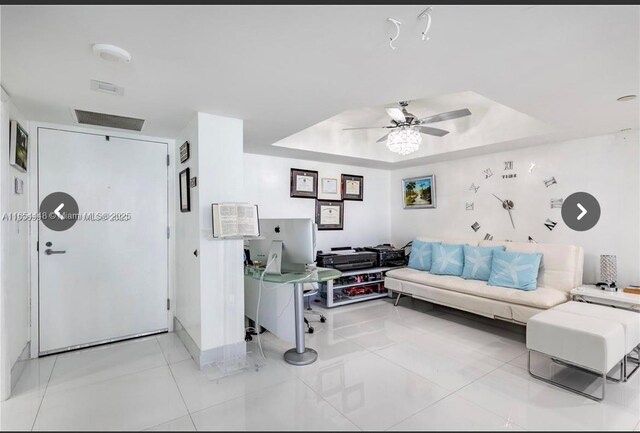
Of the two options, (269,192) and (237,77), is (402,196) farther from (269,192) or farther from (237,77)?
(237,77)

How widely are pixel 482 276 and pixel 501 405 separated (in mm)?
1976

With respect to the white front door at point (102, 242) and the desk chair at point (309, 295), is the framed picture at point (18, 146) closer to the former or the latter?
the white front door at point (102, 242)

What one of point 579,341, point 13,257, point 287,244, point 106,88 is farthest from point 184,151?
point 579,341

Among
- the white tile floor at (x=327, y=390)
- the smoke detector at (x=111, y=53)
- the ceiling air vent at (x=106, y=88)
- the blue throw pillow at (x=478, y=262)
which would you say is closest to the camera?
the smoke detector at (x=111, y=53)

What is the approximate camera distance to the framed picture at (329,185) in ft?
15.3

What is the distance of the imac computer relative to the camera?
2555 mm

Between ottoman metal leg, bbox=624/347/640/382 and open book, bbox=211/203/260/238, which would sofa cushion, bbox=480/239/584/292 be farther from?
open book, bbox=211/203/260/238

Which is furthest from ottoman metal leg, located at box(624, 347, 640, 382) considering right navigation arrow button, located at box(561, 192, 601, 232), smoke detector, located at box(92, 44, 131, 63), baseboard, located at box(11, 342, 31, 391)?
baseboard, located at box(11, 342, 31, 391)

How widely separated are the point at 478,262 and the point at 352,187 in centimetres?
217

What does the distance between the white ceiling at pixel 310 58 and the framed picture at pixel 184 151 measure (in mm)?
329

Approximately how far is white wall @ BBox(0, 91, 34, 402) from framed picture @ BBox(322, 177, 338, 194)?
3.31 metres

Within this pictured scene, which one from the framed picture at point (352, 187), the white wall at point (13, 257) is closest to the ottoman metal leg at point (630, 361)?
the framed picture at point (352, 187)

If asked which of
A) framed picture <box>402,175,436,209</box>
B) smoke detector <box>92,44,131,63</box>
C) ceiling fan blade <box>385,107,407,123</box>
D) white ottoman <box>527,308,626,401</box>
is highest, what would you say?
ceiling fan blade <box>385,107,407,123</box>

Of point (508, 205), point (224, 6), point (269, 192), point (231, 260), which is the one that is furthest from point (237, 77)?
point (508, 205)
